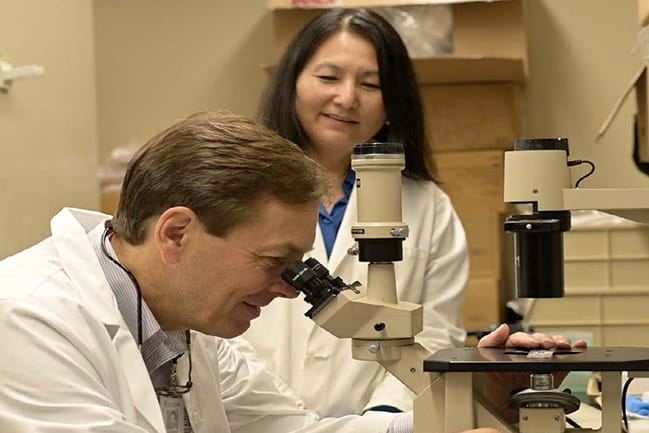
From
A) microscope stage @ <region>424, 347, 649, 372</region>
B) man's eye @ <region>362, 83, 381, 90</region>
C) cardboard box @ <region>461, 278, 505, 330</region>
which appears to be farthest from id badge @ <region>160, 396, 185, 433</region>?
cardboard box @ <region>461, 278, 505, 330</region>

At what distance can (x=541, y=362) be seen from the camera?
1.28 m

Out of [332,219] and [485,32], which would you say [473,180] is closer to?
[485,32]

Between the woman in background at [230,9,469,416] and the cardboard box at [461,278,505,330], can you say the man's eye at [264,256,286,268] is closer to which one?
the woman in background at [230,9,469,416]

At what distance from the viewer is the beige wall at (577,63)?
A: 12.2 ft

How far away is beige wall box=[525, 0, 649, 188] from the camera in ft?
12.2

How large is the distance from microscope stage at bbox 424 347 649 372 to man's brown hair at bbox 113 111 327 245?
312 millimetres

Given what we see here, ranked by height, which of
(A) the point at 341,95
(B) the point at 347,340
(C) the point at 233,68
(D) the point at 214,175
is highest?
(C) the point at 233,68

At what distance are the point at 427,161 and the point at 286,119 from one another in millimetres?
337

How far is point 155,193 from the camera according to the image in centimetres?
142

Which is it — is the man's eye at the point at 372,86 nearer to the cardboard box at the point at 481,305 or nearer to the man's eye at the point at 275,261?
the man's eye at the point at 275,261

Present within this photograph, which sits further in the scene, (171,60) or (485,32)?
(171,60)

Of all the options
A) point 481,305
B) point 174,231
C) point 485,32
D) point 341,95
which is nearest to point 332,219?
point 341,95

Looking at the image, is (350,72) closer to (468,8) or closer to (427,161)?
(427,161)

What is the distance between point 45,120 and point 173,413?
1.22 metres
